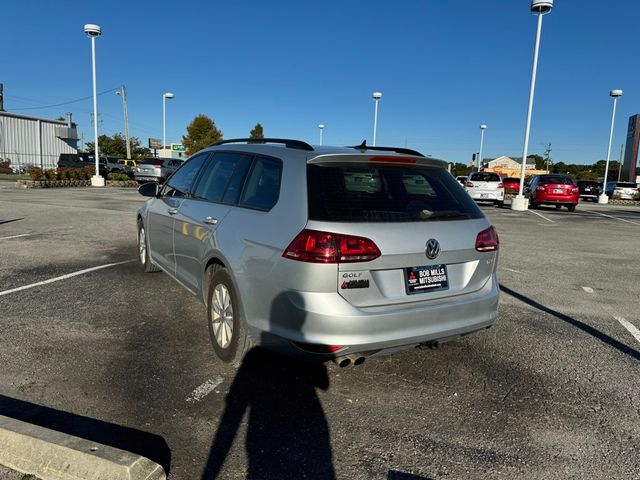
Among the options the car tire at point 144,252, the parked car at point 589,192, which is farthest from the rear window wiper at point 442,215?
the parked car at point 589,192

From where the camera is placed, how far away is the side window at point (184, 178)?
15.6ft

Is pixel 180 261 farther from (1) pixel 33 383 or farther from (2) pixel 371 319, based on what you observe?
(2) pixel 371 319

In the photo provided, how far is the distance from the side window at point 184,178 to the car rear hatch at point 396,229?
1913 mm

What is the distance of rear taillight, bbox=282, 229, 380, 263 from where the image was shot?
9.36ft

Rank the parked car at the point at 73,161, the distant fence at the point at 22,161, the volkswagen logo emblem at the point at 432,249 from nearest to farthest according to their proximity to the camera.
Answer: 1. the volkswagen logo emblem at the point at 432,249
2. the parked car at the point at 73,161
3. the distant fence at the point at 22,161

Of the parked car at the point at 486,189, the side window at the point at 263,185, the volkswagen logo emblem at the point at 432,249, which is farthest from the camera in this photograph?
the parked car at the point at 486,189

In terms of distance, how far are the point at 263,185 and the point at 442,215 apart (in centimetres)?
129

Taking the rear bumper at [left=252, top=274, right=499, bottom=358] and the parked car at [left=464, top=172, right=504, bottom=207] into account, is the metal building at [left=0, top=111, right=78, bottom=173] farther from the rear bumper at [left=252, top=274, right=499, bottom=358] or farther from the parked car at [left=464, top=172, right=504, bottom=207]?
the rear bumper at [left=252, top=274, right=499, bottom=358]

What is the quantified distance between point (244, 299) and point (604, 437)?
2367 mm

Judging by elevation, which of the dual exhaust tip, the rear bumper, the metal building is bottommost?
the dual exhaust tip

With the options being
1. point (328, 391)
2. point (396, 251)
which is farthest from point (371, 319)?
point (328, 391)

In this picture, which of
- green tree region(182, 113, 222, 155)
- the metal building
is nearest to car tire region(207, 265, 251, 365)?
the metal building

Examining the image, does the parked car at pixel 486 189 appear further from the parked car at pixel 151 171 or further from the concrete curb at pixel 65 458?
the concrete curb at pixel 65 458

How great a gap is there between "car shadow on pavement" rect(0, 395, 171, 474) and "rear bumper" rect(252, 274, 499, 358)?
89 centimetres
